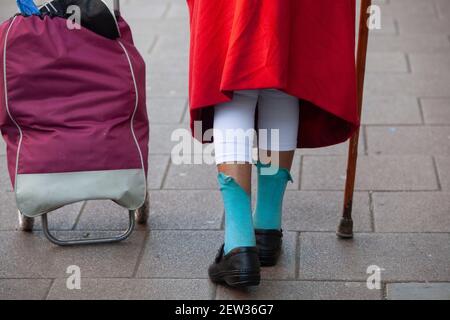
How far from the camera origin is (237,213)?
329 cm

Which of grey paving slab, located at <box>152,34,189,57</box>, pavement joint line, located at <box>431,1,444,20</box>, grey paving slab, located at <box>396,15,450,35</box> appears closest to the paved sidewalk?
grey paving slab, located at <box>152,34,189,57</box>

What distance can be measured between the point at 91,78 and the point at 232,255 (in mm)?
913

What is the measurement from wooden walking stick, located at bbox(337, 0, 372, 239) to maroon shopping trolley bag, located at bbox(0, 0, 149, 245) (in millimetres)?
865

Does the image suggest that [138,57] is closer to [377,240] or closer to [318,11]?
[318,11]

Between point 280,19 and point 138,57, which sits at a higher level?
point 280,19

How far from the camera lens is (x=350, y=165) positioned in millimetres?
3654

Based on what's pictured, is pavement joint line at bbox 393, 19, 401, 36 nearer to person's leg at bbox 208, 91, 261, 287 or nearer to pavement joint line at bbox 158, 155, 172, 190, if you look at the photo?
pavement joint line at bbox 158, 155, 172, 190

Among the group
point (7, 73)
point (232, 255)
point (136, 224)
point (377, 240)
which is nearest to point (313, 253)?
point (377, 240)

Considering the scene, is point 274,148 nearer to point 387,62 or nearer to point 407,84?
point 407,84

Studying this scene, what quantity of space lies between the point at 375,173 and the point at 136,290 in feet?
5.19

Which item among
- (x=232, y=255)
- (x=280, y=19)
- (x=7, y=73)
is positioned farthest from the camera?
(x=7, y=73)

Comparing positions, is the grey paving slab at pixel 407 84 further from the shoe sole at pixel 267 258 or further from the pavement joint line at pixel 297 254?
the shoe sole at pixel 267 258

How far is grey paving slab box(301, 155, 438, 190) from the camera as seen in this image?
4336 millimetres

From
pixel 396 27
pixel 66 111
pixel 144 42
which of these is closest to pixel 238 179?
pixel 66 111
